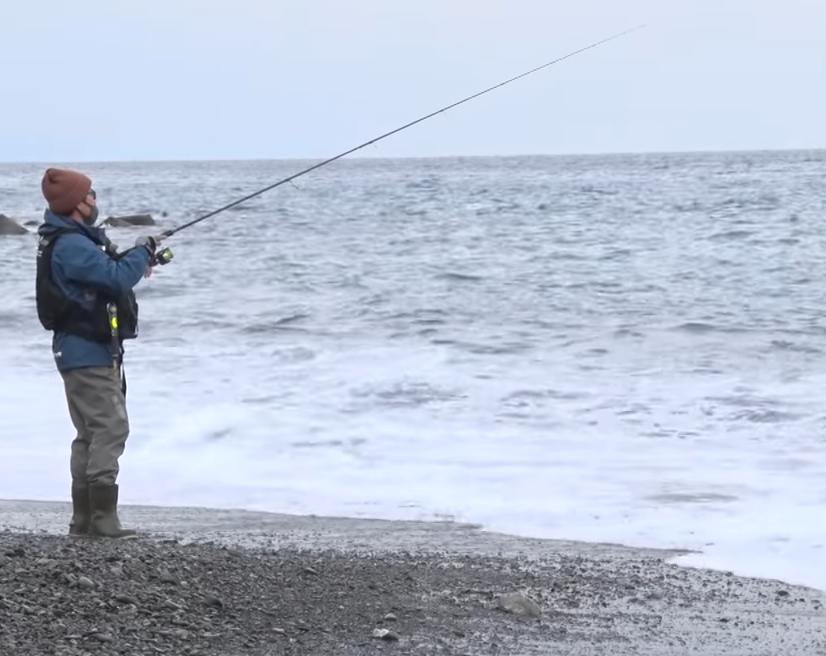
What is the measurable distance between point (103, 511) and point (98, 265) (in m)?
0.92

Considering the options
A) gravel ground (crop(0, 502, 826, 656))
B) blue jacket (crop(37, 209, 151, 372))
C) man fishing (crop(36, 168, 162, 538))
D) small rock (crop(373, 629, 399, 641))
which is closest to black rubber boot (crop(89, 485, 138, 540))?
man fishing (crop(36, 168, 162, 538))

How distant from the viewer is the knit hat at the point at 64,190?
4859mm

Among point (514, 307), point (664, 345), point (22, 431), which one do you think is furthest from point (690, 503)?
point (514, 307)

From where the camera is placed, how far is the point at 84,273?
4.76 m

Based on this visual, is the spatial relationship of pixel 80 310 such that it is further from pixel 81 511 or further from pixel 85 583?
pixel 85 583

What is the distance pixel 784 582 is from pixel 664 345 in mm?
6659

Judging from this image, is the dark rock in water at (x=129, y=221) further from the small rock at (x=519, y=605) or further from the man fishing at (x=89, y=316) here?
the small rock at (x=519, y=605)

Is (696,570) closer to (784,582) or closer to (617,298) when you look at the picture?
(784,582)

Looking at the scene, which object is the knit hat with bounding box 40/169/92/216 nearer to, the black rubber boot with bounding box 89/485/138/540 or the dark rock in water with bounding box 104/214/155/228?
the black rubber boot with bounding box 89/485/138/540

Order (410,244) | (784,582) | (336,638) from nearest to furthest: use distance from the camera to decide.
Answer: (336,638) < (784,582) < (410,244)

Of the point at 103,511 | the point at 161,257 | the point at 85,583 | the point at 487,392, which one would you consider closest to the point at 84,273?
the point at 161,257

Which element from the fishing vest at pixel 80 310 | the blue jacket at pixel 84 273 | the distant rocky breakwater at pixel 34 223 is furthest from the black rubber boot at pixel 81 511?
the distant rocky breakwater at pixel 34 223

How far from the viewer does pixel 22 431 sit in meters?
7.96

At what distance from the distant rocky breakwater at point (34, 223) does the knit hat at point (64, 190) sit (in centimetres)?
2212
